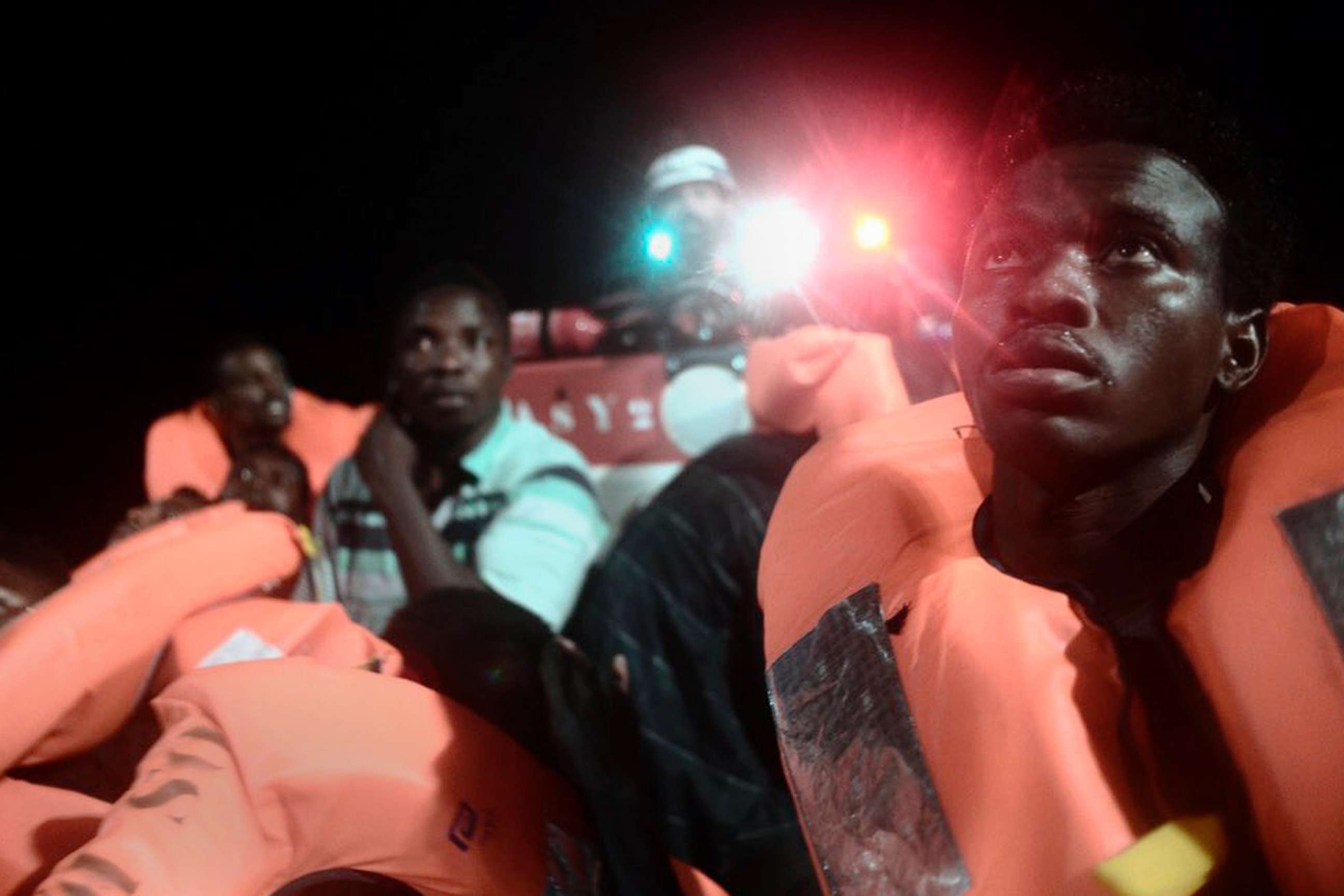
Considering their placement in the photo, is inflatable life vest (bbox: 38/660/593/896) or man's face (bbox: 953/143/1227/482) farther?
inflatable life vest (bbox: 38/660/593/896)

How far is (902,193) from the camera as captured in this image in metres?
1.44

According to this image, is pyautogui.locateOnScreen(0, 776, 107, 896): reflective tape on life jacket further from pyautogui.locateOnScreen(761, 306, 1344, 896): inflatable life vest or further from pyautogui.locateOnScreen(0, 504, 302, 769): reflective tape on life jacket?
pyautogui.locateOnScreen(761, 306, 1344, 896): inflatable life vest

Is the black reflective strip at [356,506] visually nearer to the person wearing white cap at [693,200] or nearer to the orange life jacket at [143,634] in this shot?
the orange life jacket at [143,634]

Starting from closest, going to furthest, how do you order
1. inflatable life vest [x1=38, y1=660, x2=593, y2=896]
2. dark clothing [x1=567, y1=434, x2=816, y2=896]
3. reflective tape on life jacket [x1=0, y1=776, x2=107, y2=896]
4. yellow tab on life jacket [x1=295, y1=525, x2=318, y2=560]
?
inflatable life vest [x1=38, y1=660, x2=593, y2=896], reflective tape on life jacket [x1=0, y1=776, x2=107, y2=896], dark clothing [x1=567, y1=434, x2=816, y2=896], yellow tab on life jacket [x1=295, y1=525, x2=318, y2=560]

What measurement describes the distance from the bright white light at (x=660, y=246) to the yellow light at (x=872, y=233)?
74 centimetres

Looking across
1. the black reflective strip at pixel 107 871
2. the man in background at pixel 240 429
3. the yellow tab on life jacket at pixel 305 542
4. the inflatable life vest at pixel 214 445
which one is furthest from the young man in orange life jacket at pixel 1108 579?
the man in background at pixel 240 429

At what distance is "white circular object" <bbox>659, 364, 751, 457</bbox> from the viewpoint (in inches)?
78.8

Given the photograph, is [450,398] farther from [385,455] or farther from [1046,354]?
[1046,354]

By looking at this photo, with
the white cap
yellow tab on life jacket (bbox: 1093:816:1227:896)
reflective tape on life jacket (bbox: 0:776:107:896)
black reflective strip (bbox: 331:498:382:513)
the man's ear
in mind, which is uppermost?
the white cap

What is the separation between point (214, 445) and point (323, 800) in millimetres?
1908

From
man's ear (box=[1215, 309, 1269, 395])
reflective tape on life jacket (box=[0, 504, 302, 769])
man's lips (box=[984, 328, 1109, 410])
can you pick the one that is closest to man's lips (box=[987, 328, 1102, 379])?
man's lips (box=[984, 328, 1109, 410])

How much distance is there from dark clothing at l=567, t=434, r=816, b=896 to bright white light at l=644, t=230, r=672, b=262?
719mm

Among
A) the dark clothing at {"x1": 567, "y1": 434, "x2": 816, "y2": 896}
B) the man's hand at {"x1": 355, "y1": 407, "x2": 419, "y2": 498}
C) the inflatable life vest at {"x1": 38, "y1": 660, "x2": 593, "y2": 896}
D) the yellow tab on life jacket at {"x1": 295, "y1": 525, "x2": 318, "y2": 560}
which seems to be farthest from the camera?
the man's hand at {"x1": 355, "y1": 407, "x2": 419, "y2": 498}

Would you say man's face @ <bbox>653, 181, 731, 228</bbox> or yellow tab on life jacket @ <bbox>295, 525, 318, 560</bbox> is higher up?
man's face @ <bbox>653, 181, 731, 228</bbox>
